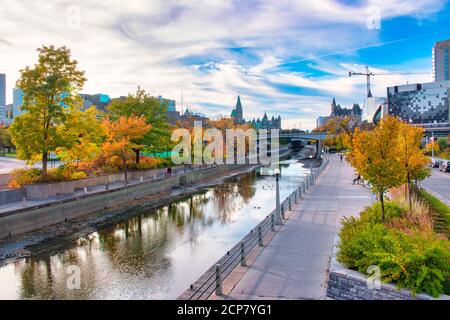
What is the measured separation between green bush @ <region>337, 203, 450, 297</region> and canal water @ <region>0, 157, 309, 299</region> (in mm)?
6056

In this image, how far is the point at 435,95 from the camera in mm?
155125

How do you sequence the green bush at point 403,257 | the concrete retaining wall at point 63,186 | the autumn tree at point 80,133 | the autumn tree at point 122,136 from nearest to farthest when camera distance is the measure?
the green bush at point 403,257, the concrete retaining wall at point 63,186, the autumn tree at point 80,133, the autumn tree at point 122,136

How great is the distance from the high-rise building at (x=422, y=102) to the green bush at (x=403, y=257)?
15277 centimetres

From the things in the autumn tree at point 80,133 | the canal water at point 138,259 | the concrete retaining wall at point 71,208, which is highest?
the autumn tree at point 80,133

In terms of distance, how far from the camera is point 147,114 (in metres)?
47.0

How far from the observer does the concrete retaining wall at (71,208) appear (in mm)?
22484

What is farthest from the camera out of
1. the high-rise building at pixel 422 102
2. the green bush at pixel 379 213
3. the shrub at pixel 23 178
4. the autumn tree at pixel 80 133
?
the high-rise building at pixel 422 102

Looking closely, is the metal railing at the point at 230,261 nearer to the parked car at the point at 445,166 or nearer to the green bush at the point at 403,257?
the green bush at the point at 403,257

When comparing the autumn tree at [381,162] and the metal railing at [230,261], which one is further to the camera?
the autumn tree at [381,162]

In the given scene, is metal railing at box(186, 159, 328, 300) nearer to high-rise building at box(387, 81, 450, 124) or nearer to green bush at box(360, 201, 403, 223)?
green bush at box(360, 201, 403, 223)

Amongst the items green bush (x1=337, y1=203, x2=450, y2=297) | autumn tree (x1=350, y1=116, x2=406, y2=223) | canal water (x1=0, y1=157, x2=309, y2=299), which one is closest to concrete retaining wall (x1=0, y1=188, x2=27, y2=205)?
canal water (x1=0, y1=157, x2=309, y2=299)

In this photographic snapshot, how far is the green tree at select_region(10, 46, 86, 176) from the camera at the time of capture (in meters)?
28.7

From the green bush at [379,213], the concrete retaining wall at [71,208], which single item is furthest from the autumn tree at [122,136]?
the green bush at [379,213]
